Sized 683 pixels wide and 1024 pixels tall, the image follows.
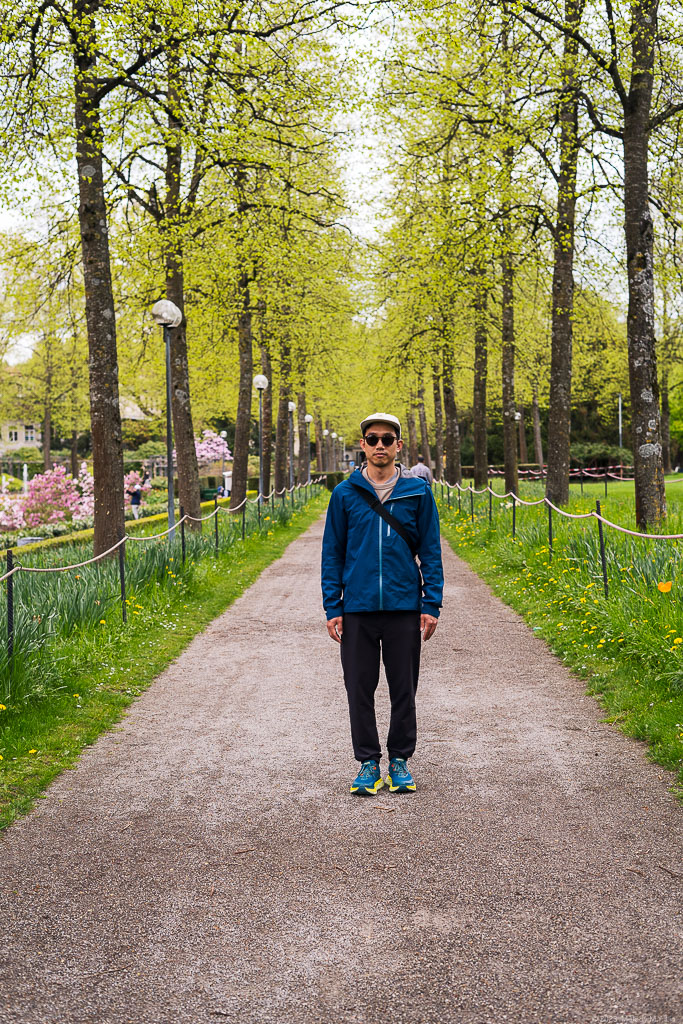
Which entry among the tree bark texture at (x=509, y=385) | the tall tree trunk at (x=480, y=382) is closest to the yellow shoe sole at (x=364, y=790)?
the tree bark texture at (x=509, y=385)

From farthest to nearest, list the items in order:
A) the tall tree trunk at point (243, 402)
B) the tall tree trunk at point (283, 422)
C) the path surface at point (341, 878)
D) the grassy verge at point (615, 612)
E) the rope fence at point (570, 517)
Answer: the tall tree trunk at point (283, 422) → the tall tree trunk at point (243, 402) → the rope fence at point (570, 517) → the grassy verge at point (615, 612) → the path surface at point (341, 878)

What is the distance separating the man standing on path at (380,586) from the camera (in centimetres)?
470

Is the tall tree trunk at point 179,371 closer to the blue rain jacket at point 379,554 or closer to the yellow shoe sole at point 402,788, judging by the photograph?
the blue rain jacket at point 379,554

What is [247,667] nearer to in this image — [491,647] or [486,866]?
[491,647]

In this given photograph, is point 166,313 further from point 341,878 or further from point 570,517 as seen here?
point 341,878

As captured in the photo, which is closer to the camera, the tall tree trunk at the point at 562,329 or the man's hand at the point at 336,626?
the man's hand at the point at 336,626

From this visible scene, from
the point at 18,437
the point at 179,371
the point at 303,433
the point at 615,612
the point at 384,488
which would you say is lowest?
the point at 615,612

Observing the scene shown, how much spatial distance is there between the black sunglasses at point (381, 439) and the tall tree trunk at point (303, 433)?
29.4 metres

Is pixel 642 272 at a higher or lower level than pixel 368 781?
higher

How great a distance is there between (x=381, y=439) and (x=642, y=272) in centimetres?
767

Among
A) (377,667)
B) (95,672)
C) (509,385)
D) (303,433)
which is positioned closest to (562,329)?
(509,385)

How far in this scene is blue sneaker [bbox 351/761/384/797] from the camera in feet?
15.5

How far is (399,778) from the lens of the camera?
479 centimetres

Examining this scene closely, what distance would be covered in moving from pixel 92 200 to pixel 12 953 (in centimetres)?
950
